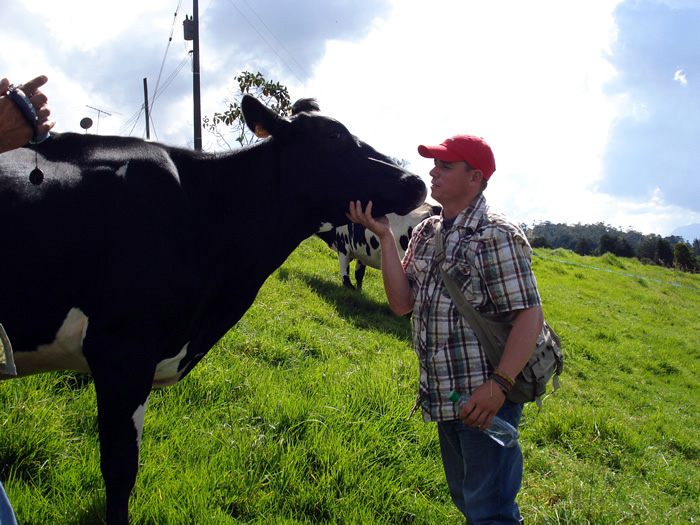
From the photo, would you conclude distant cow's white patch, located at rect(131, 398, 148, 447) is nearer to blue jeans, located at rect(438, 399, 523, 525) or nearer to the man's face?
blue jeans, located at rect(438, 399, 523, 525)

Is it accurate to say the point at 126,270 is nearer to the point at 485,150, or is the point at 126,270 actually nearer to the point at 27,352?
the point at 27,352

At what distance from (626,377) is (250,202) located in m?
7.94

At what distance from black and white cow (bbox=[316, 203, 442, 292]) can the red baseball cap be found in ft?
18.1

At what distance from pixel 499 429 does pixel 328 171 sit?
5.08ft

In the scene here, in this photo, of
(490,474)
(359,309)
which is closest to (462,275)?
(490,474)

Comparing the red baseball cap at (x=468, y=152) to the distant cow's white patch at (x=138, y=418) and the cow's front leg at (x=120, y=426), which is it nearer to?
the cow's front leg at (x=120, y=426)

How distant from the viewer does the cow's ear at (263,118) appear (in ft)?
8.46

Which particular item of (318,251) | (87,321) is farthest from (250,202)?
(318,251)

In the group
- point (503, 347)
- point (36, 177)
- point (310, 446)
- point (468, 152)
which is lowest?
point (310, 446)

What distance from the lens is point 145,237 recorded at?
211cm

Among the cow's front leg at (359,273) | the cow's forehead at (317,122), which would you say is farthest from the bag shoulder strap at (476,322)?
the cow's front leg at (359,273)

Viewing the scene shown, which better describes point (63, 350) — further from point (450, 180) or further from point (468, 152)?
point (468, 152)

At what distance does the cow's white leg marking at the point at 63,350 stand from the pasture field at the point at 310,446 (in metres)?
0.69

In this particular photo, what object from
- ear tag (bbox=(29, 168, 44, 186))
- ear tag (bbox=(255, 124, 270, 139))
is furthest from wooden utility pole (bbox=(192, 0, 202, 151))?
ear tag (bbox=(29, 168, 44, 186))
